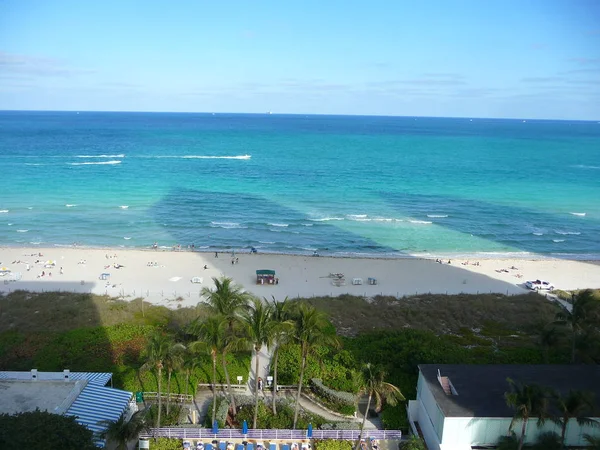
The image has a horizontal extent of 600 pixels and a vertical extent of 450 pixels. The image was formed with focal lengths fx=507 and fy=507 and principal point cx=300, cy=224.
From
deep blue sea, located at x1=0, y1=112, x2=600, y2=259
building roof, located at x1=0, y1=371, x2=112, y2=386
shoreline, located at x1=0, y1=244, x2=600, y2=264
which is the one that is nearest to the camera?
building roof, located at x1=0, y1=371, x2=112, y2=386

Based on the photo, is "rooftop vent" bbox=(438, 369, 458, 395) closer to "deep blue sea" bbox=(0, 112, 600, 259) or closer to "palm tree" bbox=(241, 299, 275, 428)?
"palm tree" bbox=(241, 299, 275, 428)

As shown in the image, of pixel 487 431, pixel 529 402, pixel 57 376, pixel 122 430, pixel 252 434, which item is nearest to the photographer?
pixel 529 402

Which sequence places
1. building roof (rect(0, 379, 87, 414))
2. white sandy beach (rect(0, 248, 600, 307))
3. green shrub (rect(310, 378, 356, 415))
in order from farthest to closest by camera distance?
white sandy beach (rect(0, 248, 600, 307)), green shrub (rect(310, 378, 356, 415)), building roof (rect(0, 379, 87, 414))

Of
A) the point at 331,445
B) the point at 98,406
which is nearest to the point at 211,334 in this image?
the point at 98,406

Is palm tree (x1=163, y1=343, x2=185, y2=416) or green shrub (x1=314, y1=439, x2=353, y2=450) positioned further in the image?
green shrub (x1=314, y1=439, x2=353, y2=450)

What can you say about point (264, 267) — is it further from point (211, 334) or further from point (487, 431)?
point (487, 431)

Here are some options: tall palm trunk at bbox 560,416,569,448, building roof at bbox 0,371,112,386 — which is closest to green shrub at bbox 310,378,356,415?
tall palm trunk at bbox 560,416,569,448

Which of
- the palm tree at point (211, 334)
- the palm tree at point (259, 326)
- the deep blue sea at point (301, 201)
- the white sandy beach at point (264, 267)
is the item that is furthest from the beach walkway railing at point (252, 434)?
the deep blue sea at point (301, 201)
